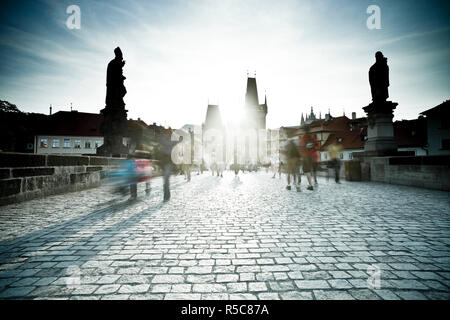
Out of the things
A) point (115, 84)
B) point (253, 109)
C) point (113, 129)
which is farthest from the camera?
point (253, 109)

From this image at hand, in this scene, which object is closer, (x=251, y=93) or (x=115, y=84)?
(x=115, y=84)

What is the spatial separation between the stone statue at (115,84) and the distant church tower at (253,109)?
185ft

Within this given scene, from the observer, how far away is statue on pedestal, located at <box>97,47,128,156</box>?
1203 cm

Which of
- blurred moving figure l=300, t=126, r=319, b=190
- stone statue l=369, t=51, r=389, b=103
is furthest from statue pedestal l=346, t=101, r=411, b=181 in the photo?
blurred moving figure l=300, t=126, r=319, b=190

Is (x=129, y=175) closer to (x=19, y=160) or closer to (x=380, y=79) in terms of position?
(x=19, y=160)

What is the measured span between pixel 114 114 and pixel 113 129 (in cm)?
87

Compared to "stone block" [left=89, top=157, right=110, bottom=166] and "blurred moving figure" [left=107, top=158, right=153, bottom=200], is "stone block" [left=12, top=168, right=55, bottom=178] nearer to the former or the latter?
"blurred moving figure" [left=107, top=158, right=153, bottom=200]

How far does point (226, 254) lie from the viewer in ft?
8.49

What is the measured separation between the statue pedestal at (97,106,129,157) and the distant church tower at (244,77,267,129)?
57.0 meters

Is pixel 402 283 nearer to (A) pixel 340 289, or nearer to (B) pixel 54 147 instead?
(A) pixel 340 289

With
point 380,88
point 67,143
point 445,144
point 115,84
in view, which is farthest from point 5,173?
point 67,143

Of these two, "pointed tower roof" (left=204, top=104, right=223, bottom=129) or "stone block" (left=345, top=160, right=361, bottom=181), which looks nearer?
"stone block" (left=345, top=160, right=361, bottom=181)

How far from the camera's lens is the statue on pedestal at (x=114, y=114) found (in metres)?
12.0
